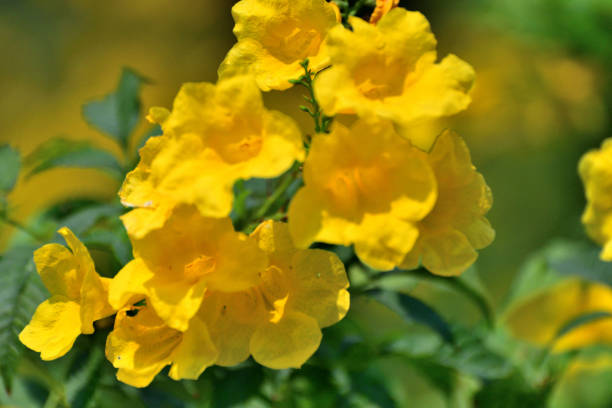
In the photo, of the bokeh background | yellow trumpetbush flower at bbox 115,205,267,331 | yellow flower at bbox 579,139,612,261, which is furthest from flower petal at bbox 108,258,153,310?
yellow flower at bbox 579,139,612,261

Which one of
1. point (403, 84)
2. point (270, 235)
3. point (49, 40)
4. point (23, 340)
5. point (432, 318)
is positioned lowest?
point (49, 40)

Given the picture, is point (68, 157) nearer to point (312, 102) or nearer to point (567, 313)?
point (312, 102)

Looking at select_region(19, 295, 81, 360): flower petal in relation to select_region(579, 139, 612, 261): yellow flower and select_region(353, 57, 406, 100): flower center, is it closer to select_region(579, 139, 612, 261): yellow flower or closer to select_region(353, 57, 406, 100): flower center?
select_region(353, 57, 406, 100): flower center

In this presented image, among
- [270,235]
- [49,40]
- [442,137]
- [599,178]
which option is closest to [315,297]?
[270,235]

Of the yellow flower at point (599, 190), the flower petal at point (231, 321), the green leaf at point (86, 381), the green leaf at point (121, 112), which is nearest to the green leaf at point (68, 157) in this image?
the green leaf at point (121, 112)

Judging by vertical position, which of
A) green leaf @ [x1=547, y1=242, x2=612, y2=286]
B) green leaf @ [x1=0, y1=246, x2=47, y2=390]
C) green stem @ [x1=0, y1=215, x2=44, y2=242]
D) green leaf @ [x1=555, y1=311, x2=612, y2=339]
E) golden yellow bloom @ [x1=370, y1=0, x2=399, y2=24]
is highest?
golden yellow bloom @ [x1=370, y1=0, x2=399, y2=24]

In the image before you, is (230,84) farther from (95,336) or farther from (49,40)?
(49,40)

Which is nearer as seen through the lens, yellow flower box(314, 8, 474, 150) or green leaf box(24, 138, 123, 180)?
yellow flower box(314, 8, 474, 150)
